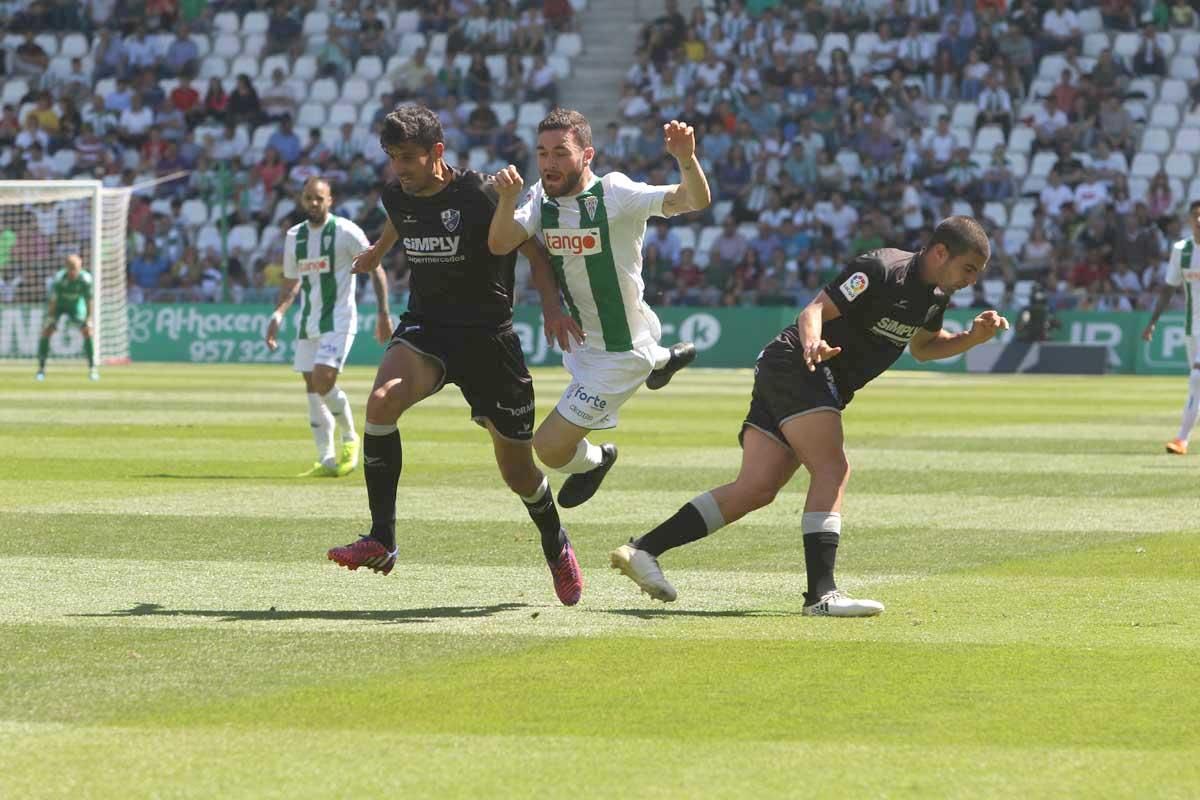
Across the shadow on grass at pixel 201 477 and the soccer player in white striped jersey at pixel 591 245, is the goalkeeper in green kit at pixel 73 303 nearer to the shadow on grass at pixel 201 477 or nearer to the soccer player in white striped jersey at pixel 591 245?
the shadow on grass at pixel 201 477

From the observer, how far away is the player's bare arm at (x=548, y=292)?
8.90 m

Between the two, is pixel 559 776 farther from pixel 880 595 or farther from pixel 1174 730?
pixel 880 595

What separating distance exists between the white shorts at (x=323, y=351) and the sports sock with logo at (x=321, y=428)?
0.26 m

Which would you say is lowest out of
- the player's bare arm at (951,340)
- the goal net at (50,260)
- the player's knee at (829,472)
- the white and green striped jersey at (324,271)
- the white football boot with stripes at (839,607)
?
the goal net at (50,260)

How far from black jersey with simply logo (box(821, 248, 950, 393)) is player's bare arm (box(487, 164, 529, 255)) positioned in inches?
52.5

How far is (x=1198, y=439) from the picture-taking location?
812 inches

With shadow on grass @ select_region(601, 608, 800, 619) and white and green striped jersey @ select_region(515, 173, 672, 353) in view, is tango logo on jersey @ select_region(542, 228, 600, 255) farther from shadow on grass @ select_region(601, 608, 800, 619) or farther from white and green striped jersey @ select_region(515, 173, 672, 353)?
shadow on grass @ select_region(601, 608, 800, 619)

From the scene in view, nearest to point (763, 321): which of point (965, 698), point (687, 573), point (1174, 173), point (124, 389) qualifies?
point (1174, 173)

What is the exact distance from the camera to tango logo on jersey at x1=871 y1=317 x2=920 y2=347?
855cm

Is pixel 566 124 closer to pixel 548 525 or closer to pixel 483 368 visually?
pixel 483 368

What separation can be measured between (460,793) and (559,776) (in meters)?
0.31

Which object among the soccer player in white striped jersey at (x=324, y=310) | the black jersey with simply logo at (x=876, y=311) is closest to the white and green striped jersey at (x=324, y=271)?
the soccer player in white striped jersey at (x=324, y=310)

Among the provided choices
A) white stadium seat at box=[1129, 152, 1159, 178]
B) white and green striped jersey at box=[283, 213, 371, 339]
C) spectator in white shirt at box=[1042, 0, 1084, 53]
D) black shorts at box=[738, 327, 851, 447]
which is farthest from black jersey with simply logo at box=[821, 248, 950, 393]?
spectator in white shirt at box=[1042, 0, 1084, 53]

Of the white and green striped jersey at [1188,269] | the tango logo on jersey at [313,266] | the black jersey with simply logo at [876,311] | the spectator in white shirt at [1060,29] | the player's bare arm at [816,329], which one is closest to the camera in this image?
the player's bare arm at [816,329]
